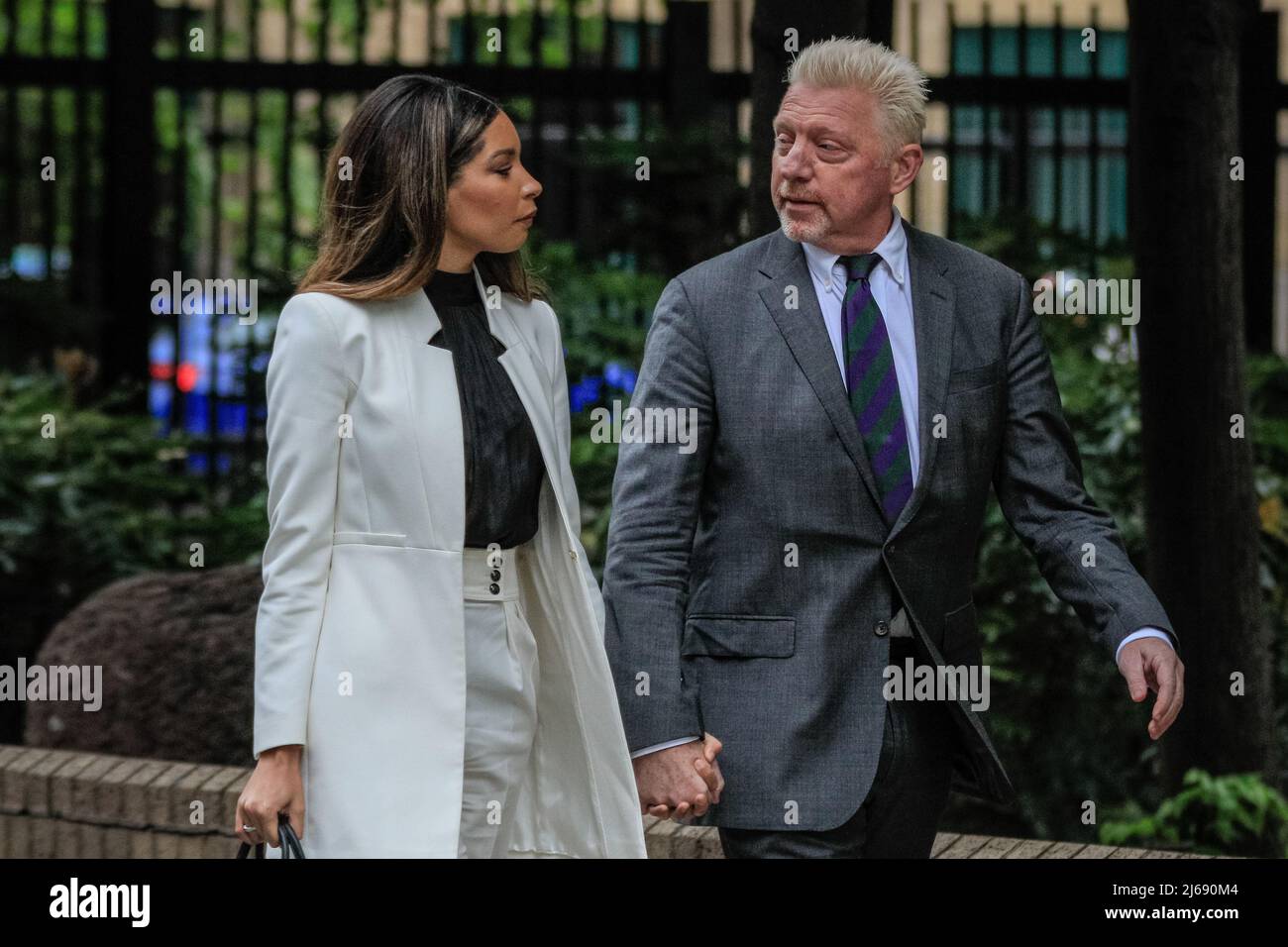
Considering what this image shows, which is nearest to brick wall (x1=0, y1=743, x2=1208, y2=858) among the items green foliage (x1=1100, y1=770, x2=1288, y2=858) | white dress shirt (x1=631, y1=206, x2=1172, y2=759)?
green foliage (x1=1100, y1=770, x2=1288, y2=858)

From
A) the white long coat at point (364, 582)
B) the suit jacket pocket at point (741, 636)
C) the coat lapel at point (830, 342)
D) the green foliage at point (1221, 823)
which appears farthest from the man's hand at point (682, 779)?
the green foliage at point (1221, 823)

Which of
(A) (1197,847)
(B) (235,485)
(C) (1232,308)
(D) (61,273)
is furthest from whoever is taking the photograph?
(D) (61,273)

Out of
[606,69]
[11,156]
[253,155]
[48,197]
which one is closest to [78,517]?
[48,197]

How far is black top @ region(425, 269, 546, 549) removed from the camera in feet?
10.7

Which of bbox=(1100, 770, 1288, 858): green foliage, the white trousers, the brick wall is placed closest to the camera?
the white trousers

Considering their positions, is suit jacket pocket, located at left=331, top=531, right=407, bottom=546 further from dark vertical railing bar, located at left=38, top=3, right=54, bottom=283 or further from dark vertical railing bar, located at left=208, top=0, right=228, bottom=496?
dark vertical railing bar, located at left=38, top=3, right=54, bottom=283

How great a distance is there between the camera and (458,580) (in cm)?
321

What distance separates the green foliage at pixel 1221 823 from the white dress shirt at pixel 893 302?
1925 mm

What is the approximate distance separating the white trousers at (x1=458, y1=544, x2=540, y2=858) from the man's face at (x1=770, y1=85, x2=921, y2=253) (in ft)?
2.67

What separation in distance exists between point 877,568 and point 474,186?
3.09ft

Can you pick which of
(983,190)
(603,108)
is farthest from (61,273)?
(983,190)

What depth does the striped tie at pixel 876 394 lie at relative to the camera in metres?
3.46

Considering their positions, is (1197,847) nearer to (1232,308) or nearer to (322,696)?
(1232,308)

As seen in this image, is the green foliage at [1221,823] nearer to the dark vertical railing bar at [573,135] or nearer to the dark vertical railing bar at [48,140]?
the dark vertical railing bar at [573,135]
